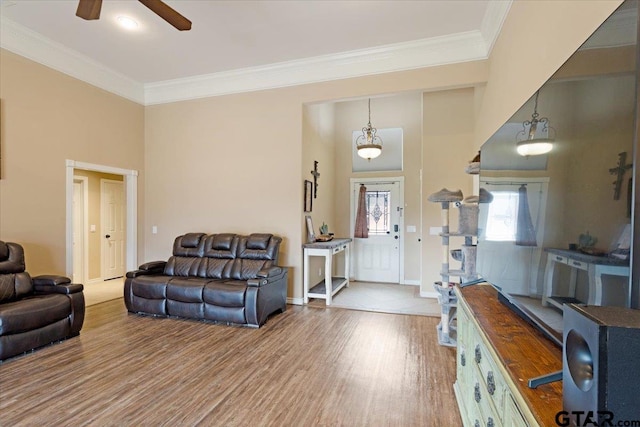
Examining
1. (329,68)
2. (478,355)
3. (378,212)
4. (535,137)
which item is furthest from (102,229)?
(535,137)

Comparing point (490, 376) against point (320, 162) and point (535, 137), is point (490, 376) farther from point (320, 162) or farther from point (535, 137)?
point (320, 162)

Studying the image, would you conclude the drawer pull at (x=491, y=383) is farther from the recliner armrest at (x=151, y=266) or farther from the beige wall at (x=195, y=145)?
the recliner armrest at (x=151, y=266)

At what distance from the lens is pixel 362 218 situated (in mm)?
6461

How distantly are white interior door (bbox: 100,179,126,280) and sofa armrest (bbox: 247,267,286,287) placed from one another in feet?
14.0

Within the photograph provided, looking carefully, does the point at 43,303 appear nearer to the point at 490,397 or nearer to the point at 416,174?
the point at 490,397

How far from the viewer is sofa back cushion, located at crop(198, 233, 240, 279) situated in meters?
4.26

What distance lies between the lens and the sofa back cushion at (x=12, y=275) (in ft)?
10.2

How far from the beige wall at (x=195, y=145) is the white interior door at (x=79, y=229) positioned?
4.51 feet

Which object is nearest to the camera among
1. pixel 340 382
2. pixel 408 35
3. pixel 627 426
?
pixel 627 426

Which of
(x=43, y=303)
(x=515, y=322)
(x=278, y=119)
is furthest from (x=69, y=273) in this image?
(x=515, y=322)

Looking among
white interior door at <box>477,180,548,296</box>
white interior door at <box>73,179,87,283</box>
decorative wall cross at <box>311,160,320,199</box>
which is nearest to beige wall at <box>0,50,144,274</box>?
white interior door at <box>73,179,87,283</box>

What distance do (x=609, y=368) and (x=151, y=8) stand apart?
3.24m

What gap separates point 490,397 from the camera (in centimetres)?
133

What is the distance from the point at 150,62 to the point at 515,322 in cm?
530
